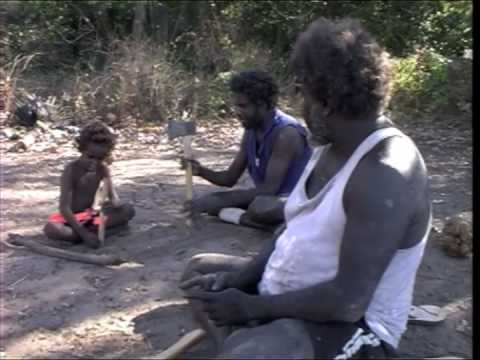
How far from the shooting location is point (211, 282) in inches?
123

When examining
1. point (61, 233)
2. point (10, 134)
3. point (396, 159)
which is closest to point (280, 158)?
point (61, 233)

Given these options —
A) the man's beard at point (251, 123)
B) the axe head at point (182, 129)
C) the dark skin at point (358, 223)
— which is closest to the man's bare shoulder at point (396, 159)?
the dark skin at point (358, 223)

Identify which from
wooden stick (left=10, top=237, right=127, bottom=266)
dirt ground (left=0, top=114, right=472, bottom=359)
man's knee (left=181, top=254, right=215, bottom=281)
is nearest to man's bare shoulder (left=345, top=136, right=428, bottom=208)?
man's knee (left=181, top=254, right=215, bottom=281)

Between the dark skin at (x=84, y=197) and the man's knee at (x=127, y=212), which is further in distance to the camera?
the man's knee at (x=127, y=212)

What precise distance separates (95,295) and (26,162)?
143 inches

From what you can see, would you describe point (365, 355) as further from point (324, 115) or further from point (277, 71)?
point (277, 71)

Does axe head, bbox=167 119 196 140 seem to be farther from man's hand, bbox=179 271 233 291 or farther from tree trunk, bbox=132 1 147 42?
tree trunk, bbox=132 1 147 42

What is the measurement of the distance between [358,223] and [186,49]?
971 cm

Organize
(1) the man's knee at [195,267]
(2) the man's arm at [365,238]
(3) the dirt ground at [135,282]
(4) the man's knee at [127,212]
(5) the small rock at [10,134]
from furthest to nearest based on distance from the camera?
(5) the small rock at [10,134], (4) the man's knee at [127,212], (3) the dirt ground at [135,282], (1) the man's knee at [195,267], (2) the man's arm at [365,238]

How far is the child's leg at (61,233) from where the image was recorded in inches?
193

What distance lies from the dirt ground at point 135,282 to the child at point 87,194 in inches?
4.1

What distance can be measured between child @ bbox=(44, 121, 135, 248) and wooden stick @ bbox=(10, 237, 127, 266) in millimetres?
150

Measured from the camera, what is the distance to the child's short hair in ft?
15.9

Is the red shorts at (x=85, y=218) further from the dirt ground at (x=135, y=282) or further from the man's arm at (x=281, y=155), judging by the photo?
Answer: the man's arm at (x=281, y=155)
